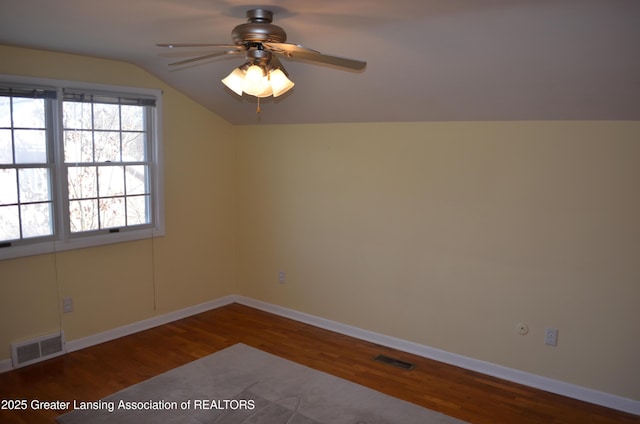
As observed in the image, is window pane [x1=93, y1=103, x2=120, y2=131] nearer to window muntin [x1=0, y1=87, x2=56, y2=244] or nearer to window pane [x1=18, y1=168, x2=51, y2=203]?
window muntin [x1=0, y1=87, x2=56, y2=244]

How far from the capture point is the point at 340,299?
4.55 meters

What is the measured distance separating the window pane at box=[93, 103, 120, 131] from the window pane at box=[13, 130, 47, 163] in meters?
0.45

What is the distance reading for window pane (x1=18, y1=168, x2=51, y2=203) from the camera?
12.3 feet

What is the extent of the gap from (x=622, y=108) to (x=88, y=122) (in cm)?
398

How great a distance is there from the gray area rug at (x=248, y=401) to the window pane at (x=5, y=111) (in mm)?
2105

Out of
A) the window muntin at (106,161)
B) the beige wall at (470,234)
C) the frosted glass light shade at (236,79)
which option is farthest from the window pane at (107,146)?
the frosted glass light shade at (236,79)

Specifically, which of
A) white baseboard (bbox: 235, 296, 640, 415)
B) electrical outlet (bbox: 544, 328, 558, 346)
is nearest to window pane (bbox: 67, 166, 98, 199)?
white baseboard (bbox: 235, 296, 640, 415)

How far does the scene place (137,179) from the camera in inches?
177

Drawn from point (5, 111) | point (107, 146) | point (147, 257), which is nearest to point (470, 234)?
point (147, 257)

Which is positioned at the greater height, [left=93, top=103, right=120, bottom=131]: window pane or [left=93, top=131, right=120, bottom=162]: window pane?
[left=93, top=103, right=120, bottom=131]: window pane

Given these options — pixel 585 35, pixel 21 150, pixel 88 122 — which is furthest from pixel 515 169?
pixel 21 150

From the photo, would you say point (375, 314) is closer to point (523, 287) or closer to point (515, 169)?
point (523, 287)

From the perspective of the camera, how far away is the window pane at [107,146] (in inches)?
164

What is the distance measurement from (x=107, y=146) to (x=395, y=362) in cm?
308
